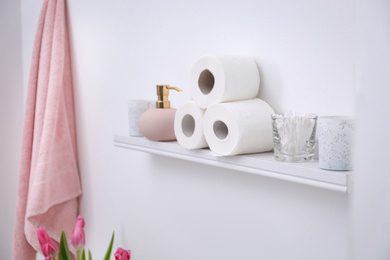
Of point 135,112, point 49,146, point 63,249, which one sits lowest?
point 63,249

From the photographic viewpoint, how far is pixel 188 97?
0.90 metres

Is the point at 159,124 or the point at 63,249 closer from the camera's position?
the point at 159,124

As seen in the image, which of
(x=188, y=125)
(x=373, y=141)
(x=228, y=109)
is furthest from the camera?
(x=188, y=125)

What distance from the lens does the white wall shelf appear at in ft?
1.74

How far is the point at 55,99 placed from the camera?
1211 mm

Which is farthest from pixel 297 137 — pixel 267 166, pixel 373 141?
pixel 373 141

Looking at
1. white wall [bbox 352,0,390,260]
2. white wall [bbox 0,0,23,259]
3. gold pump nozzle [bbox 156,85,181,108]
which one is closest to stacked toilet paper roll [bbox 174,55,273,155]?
gold pump nozzle [bbox 156,85,181,108]

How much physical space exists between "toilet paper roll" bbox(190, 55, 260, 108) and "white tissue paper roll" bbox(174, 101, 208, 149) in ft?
0.07

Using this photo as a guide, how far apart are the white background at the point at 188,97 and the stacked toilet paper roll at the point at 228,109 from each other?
0.05 metres

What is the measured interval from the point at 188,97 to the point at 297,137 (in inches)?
13.7

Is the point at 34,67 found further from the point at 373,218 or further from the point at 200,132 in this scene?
the point at 373,218

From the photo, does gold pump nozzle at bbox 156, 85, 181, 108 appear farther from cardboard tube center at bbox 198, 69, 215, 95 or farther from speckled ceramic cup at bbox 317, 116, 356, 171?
speckled ceramic cup at bbox 317, 116, 356, 171

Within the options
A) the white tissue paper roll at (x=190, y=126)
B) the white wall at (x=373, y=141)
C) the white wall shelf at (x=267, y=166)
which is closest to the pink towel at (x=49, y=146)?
the white wall shelf at (x=267, y=166)

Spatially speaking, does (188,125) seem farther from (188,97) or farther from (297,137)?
(297,137)
